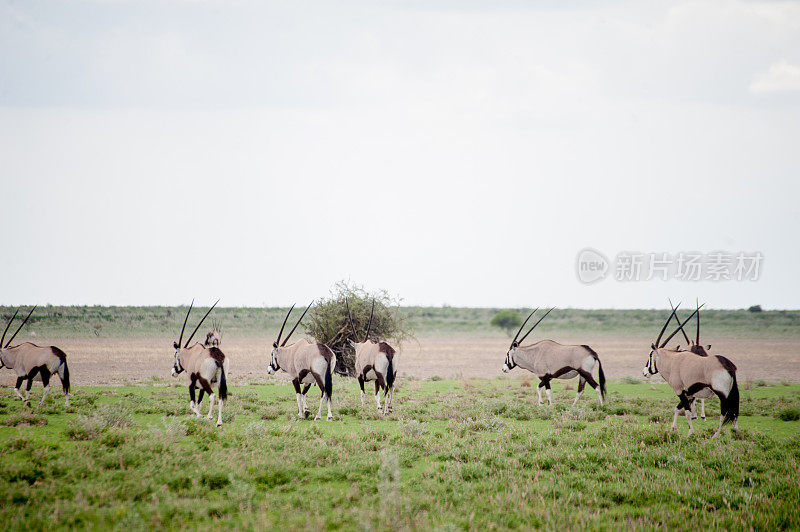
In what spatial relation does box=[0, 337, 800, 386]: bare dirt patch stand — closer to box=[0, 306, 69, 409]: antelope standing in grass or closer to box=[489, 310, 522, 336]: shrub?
box=[0, 306, 69, 409]: antelope standing in grass

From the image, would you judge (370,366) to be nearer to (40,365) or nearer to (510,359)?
(510,359)

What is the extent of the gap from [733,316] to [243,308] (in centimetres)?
7676

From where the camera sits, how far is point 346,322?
27.8 m

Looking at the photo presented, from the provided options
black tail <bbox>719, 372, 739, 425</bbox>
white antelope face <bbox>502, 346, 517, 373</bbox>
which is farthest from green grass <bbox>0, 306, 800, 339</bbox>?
black tail <bbox>719, 372, 739, 425</bbox>

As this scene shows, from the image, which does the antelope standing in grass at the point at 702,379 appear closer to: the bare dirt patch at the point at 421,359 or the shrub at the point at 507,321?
the bare dirt patch at the point at 421,359

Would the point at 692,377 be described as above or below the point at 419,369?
above

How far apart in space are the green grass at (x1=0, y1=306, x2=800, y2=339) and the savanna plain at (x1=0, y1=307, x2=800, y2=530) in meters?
44.8

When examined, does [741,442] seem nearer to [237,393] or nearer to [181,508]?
[181,508]

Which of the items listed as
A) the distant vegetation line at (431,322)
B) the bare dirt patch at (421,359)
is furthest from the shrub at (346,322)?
the distant vegetation line at (431,322)

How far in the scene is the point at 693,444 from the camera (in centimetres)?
1205

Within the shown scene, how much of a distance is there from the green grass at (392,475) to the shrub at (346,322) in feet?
39.8

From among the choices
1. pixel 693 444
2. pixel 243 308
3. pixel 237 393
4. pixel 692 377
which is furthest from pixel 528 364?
pixel 243 308

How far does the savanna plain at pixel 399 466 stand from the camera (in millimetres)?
7703

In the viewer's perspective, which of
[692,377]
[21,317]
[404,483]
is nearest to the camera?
[404,483]
